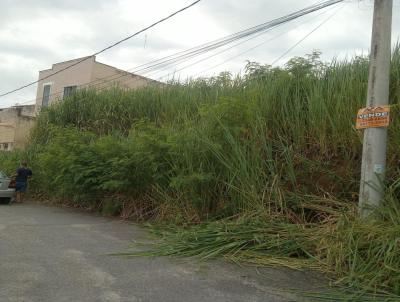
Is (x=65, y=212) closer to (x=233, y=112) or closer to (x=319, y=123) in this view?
(x=233, y=112)

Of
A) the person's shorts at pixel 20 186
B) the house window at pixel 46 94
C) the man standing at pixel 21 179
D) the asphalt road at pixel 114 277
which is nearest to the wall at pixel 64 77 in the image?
the house window at pixel 46 94

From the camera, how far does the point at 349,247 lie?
5.63 meters

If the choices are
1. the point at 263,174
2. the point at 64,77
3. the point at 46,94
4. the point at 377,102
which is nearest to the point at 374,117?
the point at 377,102

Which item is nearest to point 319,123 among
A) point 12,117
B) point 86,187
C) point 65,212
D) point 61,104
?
point 86,187

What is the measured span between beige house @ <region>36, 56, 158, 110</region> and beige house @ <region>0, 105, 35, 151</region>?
162 centimetres

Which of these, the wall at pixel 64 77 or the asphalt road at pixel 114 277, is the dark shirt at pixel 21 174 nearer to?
the asphalt road at pixel 114 277

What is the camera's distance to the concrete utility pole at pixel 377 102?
6258 mm

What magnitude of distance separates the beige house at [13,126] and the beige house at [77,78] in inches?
63.8

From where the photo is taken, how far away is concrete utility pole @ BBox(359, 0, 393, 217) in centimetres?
626

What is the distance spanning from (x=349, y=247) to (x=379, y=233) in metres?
0.40

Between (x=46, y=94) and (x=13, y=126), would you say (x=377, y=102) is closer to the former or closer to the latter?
(x=13, y=126)

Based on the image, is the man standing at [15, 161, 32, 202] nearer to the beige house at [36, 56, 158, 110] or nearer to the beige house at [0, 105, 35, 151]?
the beige house at [36, 56, 158, 110]

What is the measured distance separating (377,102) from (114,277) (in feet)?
14.1

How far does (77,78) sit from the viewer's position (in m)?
28.7
